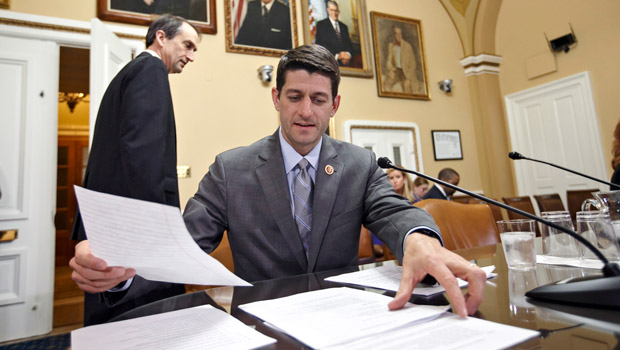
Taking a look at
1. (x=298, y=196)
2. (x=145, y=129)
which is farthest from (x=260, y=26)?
(x=298, y=196)

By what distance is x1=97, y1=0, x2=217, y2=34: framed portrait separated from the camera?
354cm

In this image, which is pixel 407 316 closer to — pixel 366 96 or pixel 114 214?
pixel 114 214

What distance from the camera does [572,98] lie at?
5145mm

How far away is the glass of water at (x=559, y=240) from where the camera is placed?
0.98 meters

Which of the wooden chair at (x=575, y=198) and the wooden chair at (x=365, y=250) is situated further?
the wooden chair at (x=575, y=198)

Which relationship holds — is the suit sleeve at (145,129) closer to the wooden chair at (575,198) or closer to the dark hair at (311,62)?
the dark hair at (311,62)

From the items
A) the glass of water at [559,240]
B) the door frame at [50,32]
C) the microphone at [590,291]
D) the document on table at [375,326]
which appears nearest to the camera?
the document on table at [375,326]

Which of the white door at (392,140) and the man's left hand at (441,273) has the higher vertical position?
the white door at (392,140)

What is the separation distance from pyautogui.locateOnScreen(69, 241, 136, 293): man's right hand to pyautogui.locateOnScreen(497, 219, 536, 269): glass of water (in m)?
0.91

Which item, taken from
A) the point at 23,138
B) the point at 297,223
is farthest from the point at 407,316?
the point at 23,138

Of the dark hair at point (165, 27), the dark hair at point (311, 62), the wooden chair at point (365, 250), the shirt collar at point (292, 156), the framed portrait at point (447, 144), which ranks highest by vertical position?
the dark hair at point (165, 27)

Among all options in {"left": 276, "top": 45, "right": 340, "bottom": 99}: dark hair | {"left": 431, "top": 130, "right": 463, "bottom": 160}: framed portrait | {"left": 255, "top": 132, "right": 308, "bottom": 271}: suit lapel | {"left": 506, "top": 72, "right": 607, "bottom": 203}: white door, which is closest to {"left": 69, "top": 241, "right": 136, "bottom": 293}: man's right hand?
{"left": 255, "top": 132, "right": 308, "bottom": 271}: suit lapel

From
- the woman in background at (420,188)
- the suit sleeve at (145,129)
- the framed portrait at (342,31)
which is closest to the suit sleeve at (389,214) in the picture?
the suit sleeve at (145,129)

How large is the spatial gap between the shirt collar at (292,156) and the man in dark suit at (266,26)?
10.8ft
